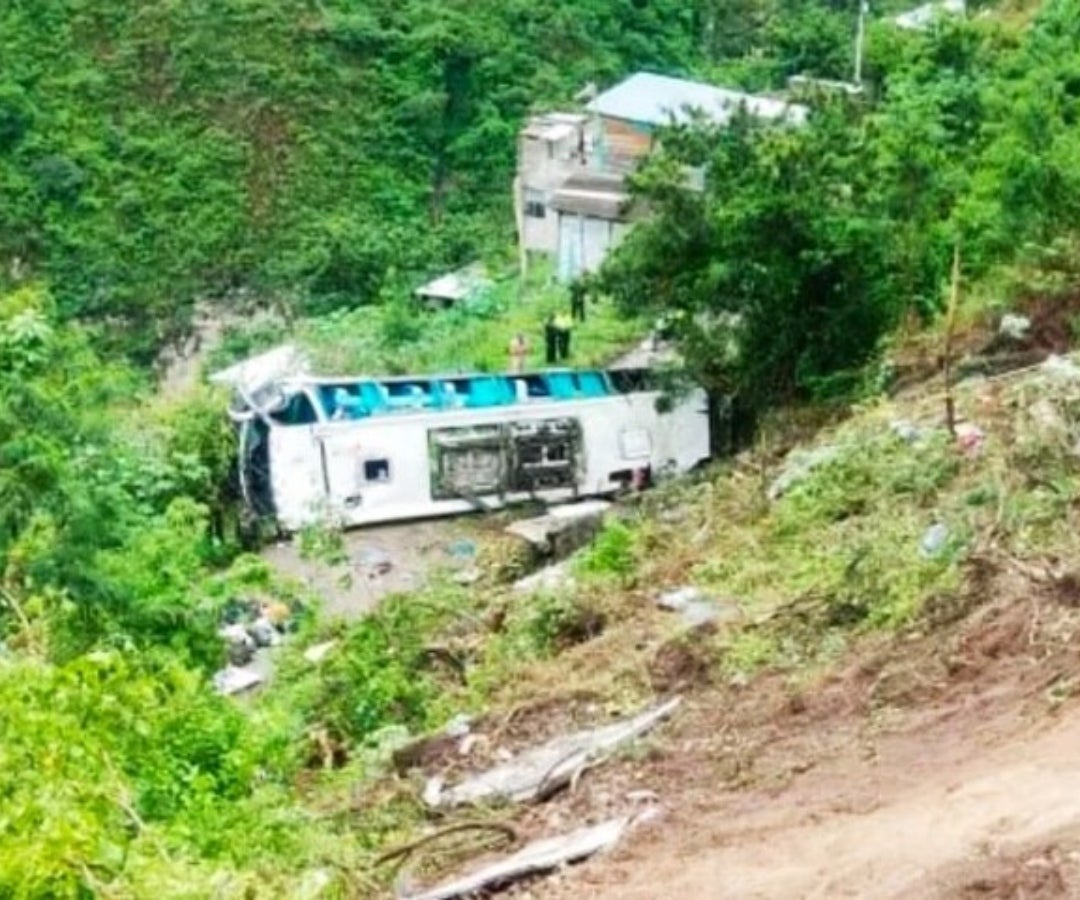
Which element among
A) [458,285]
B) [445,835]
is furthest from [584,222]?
[445,835]

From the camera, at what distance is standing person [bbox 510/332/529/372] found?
59.6 ft

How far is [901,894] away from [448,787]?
8.39 ft

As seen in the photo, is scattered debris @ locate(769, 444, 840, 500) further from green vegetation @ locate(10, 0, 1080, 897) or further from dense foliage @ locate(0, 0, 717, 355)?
dense foliage @ locate(0, 0, 717, 355)

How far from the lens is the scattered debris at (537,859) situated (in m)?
6.14

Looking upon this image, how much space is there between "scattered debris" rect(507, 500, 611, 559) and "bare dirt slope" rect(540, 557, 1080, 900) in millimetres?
6216

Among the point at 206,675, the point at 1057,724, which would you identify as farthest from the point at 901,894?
the point at 206,675

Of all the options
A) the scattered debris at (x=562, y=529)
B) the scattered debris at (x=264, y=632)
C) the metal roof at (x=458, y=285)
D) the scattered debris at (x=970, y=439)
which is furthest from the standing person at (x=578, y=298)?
the metal roof at (x=458, y=285)

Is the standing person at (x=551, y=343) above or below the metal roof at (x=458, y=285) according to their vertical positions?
above

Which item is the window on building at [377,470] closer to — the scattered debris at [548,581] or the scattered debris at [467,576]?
the scattered debris at [467,576]

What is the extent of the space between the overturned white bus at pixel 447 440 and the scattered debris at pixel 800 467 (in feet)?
14.7

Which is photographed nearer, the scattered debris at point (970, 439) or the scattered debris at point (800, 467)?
the scattered debris at point (970, 439)

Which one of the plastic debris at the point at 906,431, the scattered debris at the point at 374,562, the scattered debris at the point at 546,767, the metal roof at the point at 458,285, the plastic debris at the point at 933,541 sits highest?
the plastic debris at the point at 933,541

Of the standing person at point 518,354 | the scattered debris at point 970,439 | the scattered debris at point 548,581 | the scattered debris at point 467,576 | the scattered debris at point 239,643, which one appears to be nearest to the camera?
the scattered debris at point 970,439

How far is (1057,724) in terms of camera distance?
6.37 metres
